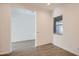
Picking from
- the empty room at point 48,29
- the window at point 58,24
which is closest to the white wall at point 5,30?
the empty room at point 48,29

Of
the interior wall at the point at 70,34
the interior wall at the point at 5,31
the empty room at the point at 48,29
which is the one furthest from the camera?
the interior wall at the point at 5,31

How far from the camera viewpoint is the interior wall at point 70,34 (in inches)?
157

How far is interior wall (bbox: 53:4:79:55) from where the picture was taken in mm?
3988

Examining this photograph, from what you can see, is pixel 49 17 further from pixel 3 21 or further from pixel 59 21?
pixel 3 21

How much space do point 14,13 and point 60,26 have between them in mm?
1430

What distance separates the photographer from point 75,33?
13.5 ft

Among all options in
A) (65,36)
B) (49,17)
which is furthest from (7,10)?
(65,36)

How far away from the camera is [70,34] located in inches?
167

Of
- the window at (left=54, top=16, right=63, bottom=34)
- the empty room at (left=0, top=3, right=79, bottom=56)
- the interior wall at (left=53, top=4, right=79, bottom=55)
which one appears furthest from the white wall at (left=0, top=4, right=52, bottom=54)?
the interior wall at (left=53, top=4, right=79, bottom=55)

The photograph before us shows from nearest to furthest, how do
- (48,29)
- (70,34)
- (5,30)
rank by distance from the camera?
(48,29)
(70,34)
(5,30)

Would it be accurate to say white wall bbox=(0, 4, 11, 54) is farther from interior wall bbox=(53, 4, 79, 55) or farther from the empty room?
interior wall bbox=(53, 4, 79, 55)

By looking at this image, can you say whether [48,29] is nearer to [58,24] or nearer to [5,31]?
[58,24]

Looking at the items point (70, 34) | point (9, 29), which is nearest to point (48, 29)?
point (70, 34)

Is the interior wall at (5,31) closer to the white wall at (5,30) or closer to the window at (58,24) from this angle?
the white wall at (5,30)
